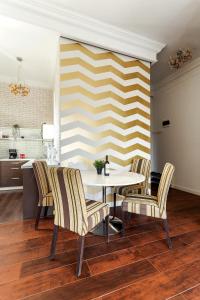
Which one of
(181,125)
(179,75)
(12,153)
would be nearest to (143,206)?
(181,125)

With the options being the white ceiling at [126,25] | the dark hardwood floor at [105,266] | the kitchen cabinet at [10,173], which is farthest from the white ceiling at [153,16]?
the kitchen cabinet at [10,173]

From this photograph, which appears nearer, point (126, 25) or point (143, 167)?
point (126, 25)

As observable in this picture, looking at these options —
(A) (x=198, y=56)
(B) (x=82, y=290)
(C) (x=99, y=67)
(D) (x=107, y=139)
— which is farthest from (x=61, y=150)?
(A) (x=198, y=56)

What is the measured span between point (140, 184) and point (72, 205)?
167 cm

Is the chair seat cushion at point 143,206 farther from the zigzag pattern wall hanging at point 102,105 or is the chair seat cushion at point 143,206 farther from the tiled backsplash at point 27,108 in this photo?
the tiled backsplash at point 27,108

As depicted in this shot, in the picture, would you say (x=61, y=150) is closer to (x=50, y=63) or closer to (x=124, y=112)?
(x=124, y=112)

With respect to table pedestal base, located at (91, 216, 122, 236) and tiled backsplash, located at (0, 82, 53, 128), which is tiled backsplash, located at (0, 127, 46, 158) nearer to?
tiled backsplash, located at (0, 82, 53, 128)

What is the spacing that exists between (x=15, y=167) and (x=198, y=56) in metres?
5.37

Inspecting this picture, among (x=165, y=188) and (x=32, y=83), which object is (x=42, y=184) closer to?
(x=165, y=188)

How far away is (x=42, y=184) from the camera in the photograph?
2418 mm

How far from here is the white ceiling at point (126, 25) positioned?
251cm

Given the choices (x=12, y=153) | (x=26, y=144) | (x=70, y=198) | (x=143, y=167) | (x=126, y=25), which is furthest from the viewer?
(x=26, y=144)

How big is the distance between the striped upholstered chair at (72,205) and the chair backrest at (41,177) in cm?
76

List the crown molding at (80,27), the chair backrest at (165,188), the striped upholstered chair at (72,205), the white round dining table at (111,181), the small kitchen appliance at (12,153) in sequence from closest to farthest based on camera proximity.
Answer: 1. the striped upholstered chair at (72,205)
2. the white round dining table at (111,181)
3. the chair backrest at (165,188)
4. the crown molding at (80,27)
5. the small kitchen appliance at (12,153)
